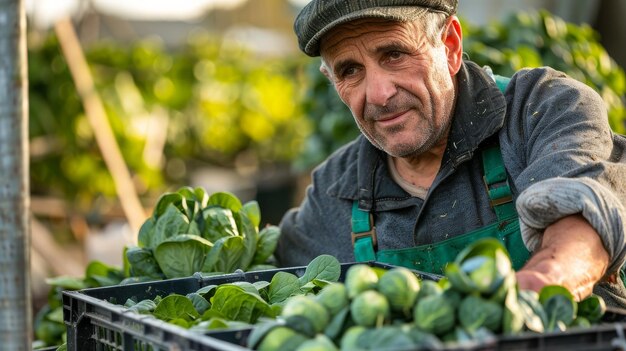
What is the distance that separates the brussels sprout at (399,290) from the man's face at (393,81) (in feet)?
3.48

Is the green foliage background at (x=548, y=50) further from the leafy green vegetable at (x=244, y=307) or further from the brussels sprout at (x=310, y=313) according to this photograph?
the brussels sprout at (x=310, y=313)

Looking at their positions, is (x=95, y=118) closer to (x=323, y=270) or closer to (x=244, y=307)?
(x=323, y=270)

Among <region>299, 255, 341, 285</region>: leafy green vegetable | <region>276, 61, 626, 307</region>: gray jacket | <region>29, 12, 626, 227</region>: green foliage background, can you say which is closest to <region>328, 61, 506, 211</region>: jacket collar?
<region>276, 61, 626, 307</region>: gray jacket

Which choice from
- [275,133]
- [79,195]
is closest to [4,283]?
[79,195]

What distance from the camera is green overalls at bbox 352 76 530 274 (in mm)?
2729

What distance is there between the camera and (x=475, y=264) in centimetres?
171

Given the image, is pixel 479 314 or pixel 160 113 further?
pixel 160 113

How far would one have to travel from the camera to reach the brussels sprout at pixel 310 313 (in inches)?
69.3

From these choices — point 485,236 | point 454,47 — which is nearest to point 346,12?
point 454,47

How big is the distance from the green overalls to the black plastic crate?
34 centimetres

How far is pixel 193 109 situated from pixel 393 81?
7.66m

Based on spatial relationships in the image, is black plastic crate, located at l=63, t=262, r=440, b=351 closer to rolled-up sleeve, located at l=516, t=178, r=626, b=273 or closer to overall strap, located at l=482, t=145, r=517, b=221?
rolled-up sleeve, located at l=516, t=178, r=626, b=273

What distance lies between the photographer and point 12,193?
2150 millimetres

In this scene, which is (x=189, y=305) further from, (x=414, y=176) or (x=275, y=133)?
(x=275, y=133)
